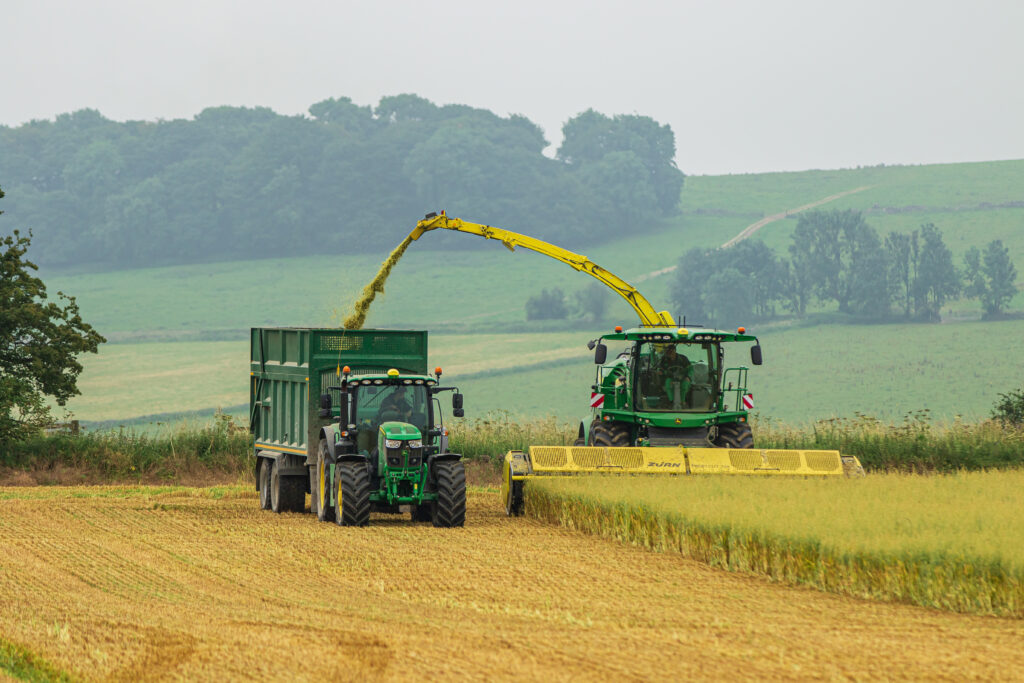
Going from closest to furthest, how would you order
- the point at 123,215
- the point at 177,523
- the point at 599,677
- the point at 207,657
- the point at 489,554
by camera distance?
the point at 599,677 < the point at 207,657 < the point at 489,554 < the point at 177,523 < the point at 123,215

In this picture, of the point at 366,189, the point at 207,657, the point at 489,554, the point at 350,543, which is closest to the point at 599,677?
the point at 207,657

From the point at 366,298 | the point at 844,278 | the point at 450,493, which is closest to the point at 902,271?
the point at 844,278

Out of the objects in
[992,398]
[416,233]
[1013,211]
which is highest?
[1013,211]

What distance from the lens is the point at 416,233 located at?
25.1m

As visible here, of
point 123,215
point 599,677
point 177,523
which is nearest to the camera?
point 599,677

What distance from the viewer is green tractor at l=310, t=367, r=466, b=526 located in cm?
1781

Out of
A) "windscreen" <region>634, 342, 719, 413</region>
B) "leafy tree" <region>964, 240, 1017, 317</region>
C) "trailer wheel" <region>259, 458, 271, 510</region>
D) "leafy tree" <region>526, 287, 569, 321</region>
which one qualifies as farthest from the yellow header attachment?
"leafy tree" <region>526, 287, 569, 321</region>

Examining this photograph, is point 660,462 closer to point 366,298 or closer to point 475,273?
point 366,298

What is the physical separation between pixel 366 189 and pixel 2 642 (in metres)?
105

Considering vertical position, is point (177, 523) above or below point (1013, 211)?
below

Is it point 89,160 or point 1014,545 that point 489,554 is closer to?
point 1014,545

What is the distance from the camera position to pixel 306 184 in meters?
114

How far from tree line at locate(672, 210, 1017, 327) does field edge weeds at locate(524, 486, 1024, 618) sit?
63520 mm

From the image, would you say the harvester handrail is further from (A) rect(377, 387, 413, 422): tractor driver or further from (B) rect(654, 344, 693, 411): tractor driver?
(A) rect(377, 387, 413, 422): tractor driver
